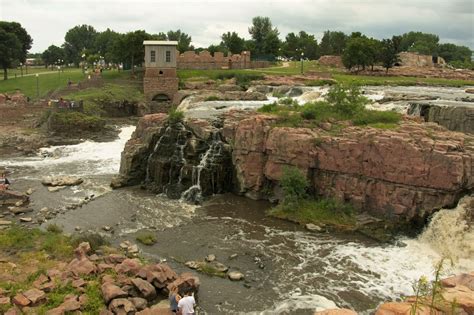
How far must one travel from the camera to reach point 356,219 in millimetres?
23281

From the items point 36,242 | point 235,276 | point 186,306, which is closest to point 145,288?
point 186,306

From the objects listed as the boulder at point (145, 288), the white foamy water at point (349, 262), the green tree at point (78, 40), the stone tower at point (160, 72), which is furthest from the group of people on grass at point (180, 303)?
the green tree at point (78, 40)

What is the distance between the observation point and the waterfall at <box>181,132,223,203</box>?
27.2 metres

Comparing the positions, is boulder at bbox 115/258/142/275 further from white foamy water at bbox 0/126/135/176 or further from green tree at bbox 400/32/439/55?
green tree at bbox 400/32/439/55

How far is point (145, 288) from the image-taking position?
618 inches

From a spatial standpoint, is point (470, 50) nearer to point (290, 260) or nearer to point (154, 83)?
point (154, 83)

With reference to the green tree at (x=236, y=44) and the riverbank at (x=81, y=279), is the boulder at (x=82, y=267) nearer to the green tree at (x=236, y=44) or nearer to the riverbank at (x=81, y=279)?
the riverbank at (x=81, y=279)

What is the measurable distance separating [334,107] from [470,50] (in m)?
148

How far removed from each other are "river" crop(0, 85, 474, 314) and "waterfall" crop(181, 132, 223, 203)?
0.83 m

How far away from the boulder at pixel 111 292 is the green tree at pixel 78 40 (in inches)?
4299

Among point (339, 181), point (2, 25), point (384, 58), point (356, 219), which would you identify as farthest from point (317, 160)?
point (2, 25)

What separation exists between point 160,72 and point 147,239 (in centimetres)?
3873

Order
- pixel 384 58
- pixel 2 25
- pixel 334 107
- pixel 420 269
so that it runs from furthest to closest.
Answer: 1. pixel 2 25
2. pixel 384 58
3. pixel 334 107
4. pixel 420 269

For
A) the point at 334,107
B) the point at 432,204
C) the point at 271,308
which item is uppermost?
the point at 334,107
